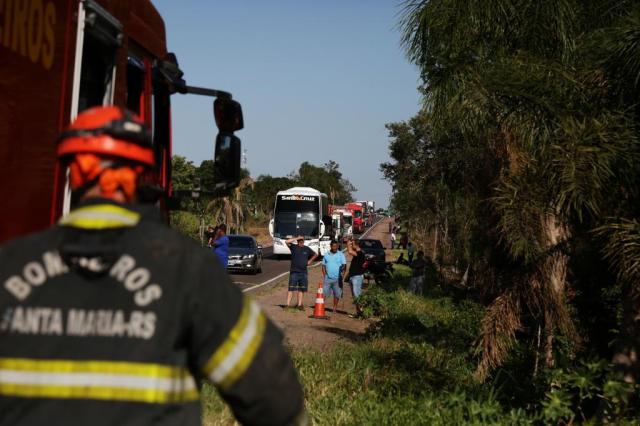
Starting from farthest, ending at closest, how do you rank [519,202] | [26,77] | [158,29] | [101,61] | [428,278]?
1. [428,278]
2. [519,202]
3. [158,29]
4. [101,61]
5. [26,77]

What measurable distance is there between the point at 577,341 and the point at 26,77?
24.8 ft

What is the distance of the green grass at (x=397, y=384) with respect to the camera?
6941 millimetres

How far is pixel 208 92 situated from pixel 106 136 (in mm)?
3715

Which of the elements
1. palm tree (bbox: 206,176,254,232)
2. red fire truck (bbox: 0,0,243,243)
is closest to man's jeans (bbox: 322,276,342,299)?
red fire truck (bbox: 0,0,243,243)

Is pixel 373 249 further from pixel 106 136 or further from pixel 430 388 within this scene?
pixel 106 136

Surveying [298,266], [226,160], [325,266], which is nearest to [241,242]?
[298,266]

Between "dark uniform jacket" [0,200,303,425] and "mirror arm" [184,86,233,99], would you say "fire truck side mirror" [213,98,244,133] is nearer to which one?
"mirror arm" [184,86,233,99]

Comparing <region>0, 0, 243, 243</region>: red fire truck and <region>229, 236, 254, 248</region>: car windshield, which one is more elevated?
<region>229, 236, 254, 248</region>: car windshield

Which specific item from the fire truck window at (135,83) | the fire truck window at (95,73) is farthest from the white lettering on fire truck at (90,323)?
the fire truck window at (135,83)

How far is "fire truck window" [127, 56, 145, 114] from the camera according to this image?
473cm

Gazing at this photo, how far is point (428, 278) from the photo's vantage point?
30.9m

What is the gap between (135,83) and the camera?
488 centimetres

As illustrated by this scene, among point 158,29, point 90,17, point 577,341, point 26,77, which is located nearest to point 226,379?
point 26,77

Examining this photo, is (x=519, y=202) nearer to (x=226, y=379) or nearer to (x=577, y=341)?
(x=577, y=341)
